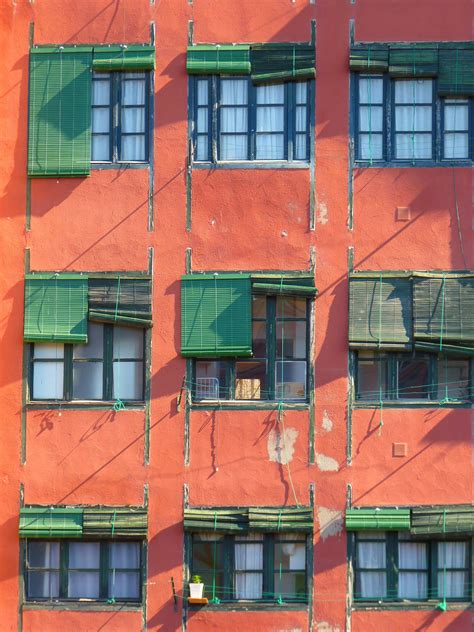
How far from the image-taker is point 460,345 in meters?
18.6

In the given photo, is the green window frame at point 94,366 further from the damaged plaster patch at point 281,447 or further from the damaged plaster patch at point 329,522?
the damaged plaster patch at point 329,522

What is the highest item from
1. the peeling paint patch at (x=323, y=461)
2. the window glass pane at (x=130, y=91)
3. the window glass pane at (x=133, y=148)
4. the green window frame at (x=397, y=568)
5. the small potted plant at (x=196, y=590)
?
the window glass pane at (x=130, y=91)

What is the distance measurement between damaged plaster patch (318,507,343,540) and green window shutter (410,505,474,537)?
3.33 feet

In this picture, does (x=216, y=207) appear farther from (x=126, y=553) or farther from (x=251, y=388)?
(x=126, y=553)

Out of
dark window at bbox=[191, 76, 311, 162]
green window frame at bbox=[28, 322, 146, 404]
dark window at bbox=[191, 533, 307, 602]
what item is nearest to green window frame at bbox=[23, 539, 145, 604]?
dark window at bbox=[191, 533, 307, 602]

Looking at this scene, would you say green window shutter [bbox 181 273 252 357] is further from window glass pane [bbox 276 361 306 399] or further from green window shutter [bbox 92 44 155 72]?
green window shutter [bbox 92 44 155 72]

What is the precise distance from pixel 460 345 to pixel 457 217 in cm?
183

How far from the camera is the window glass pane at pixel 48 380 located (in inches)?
744

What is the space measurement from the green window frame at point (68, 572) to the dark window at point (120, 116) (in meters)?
5.55

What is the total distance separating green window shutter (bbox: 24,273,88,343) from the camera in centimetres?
1875

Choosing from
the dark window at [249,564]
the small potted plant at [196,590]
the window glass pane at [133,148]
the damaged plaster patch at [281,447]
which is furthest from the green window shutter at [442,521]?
the window glass pane at [133,148]

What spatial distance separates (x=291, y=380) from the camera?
61.6ft

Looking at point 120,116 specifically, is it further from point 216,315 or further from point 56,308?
point 216,315

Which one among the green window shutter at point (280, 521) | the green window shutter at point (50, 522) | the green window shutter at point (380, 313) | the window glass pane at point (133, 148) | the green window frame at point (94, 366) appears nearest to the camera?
the green window shutter at point (280, 521)
